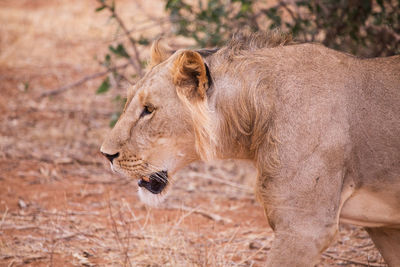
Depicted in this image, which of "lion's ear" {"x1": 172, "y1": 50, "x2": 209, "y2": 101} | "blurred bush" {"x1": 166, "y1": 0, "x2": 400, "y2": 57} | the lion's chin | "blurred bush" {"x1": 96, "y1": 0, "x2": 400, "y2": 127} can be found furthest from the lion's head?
"blurred bush" {"x1": 96, "y1": 0, "x2": 400, "y2": 127}

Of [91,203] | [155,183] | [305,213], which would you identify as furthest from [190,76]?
[91,203]

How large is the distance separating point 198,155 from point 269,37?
2.51 feet

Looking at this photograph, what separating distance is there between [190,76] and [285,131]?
56 centimetres

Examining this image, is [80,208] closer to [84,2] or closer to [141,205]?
[141,205]

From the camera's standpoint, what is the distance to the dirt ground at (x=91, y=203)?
150 inches

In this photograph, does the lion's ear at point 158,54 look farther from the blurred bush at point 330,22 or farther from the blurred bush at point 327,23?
the blurred bush at point 327,23

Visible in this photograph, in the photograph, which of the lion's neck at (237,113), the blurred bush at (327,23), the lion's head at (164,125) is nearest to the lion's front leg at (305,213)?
the lion's neck at (237,113)

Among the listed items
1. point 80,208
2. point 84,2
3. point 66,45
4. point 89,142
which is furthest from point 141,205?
point 84,2

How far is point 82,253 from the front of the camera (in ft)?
12.6

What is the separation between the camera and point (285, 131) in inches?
101

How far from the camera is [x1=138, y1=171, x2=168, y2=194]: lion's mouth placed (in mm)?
2933

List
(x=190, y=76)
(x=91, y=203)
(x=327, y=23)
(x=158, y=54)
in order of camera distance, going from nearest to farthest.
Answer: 1. (x=190, y=76)
2. (x=158, y=54)
3. (x=91, y=203)
4. (x=327, y=23)

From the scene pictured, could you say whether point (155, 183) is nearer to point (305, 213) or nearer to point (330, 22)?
point (305, 213)

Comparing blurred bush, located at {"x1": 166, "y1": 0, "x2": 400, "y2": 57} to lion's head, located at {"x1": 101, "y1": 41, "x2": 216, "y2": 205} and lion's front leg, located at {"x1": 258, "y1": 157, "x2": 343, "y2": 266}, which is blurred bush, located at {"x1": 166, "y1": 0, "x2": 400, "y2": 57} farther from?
lion's front leg, located at {"x1": 258, "y1": 157, "x2": 343, "y2": 266}
